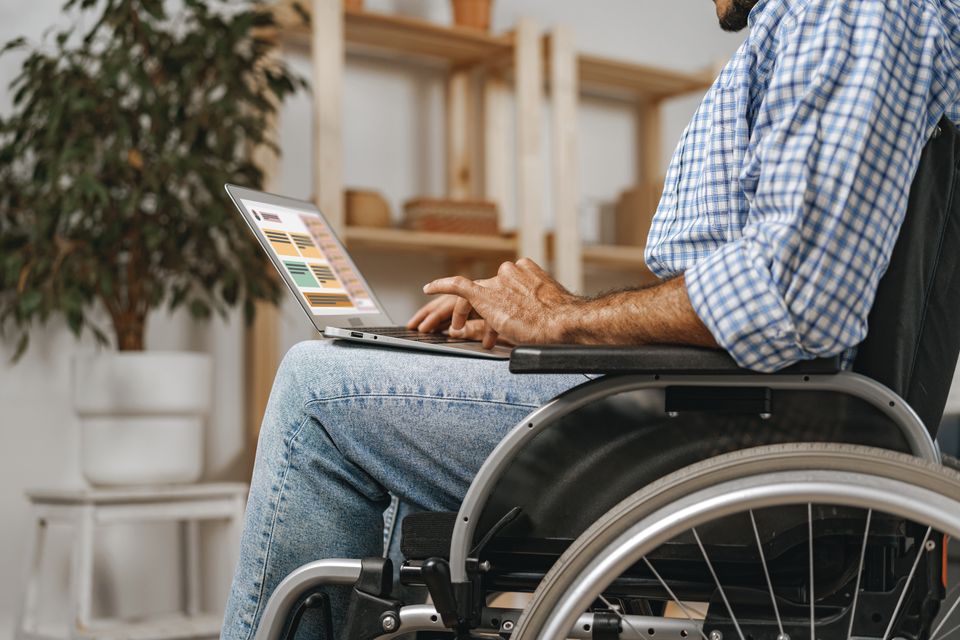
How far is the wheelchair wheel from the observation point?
0.69 m

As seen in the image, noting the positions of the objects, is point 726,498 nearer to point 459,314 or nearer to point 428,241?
point 459,314

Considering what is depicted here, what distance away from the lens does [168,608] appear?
256cm

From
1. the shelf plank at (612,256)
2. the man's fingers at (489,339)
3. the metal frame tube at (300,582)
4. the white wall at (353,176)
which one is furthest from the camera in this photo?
the shelf plank at (612,256)

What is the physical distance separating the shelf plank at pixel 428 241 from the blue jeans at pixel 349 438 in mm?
1674

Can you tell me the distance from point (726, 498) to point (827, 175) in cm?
24

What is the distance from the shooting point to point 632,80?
327 centimetres

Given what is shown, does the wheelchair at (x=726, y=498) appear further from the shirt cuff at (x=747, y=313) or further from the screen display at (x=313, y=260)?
the screen display at (x=313, y=260)

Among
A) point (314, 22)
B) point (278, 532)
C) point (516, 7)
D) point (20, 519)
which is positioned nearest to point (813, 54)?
point (278, 532)

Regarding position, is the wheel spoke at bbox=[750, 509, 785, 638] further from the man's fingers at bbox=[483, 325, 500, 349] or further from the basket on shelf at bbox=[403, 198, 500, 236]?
the basket on shelf at bbox=[403, 198, 500, 236]

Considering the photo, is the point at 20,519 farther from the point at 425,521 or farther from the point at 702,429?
the point at 702,429

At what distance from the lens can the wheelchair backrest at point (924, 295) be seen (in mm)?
787

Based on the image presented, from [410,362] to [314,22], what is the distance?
1.80 m

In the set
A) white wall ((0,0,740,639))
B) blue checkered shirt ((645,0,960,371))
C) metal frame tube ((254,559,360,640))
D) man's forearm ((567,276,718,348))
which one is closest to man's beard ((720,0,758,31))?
blue checkered shirt ((645,0,960,371))

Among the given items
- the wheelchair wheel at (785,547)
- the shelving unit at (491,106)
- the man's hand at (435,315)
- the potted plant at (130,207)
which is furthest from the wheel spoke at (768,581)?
the shelving unit at (491,106)
